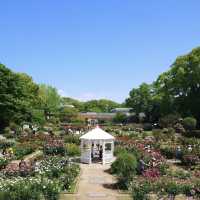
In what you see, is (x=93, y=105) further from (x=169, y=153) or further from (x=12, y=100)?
(x=169, y=153)

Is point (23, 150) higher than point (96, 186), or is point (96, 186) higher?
point (23, 150)

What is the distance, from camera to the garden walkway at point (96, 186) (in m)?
17.6

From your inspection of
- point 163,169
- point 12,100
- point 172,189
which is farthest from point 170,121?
point 172,189

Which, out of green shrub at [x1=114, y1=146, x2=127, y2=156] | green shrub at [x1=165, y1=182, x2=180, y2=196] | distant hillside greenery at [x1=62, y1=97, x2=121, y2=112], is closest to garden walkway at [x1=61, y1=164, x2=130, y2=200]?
green shrub at [x1=165, y1=182, x2=180, y2=196]

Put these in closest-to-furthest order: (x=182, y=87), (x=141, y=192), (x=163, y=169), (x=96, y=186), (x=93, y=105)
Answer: (x=141, y=192)
(x=96, y=186)
(x=163, y=169)
(x=182, y=87)
(x=93, y=105)

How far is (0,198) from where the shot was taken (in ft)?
49.0

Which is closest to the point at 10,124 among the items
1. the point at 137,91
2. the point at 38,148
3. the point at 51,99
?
the point at 38,148

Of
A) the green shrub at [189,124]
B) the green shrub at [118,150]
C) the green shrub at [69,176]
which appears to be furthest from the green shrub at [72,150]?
the green shrub at [189,124]

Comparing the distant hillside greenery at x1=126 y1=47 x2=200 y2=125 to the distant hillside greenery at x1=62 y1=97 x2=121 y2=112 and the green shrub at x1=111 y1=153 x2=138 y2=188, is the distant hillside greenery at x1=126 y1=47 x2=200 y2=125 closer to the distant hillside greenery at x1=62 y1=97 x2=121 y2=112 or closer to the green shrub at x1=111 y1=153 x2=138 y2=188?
the green shrub at x1=111 y1=153 x2=138 y2=188

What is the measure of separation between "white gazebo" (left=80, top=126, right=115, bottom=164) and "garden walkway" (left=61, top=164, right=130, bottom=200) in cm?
237

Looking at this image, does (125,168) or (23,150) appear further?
(23,150)

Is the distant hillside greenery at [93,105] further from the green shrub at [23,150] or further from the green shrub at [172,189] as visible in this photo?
the green shrub at [172,189]

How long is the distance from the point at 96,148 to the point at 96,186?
34.7 ft

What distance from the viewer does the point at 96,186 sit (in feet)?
66.2
